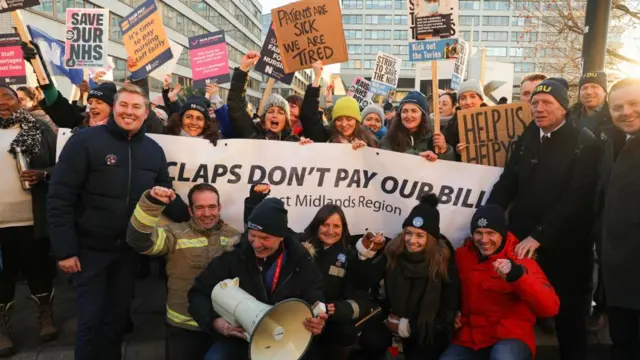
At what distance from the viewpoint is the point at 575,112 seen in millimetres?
4438

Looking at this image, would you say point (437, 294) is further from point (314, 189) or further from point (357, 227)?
point (314, 189)

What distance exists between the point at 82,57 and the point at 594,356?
6.64 m

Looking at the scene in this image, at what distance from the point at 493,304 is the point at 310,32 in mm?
3073

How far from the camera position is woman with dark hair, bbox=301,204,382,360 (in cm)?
335

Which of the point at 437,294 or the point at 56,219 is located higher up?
the point at 56,219

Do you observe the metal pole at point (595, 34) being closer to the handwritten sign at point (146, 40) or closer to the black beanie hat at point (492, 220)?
the black beanie hat at point (492, 220)

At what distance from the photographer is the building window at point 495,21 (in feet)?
266

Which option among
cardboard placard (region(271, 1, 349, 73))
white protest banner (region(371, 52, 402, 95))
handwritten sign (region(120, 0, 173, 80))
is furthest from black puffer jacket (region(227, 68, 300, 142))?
white protest banner (region(371, 52, 402, 95))

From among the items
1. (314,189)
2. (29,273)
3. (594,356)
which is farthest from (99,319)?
(594,356)

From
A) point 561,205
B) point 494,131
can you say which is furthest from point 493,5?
point 561,205

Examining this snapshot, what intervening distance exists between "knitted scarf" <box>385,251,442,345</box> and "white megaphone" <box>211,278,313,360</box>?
3.34ft

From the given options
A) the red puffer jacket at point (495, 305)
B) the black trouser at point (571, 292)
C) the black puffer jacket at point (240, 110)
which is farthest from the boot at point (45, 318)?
the black trouser at point (571, 292)

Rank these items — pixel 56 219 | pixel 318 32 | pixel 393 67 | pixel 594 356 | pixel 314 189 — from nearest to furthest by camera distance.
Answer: pixel 56 219 → pixel 594 356 → pixel 314 189 → pixel 318 32 → pixel 393 67

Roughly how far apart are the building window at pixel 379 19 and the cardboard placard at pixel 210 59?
82565 mm
